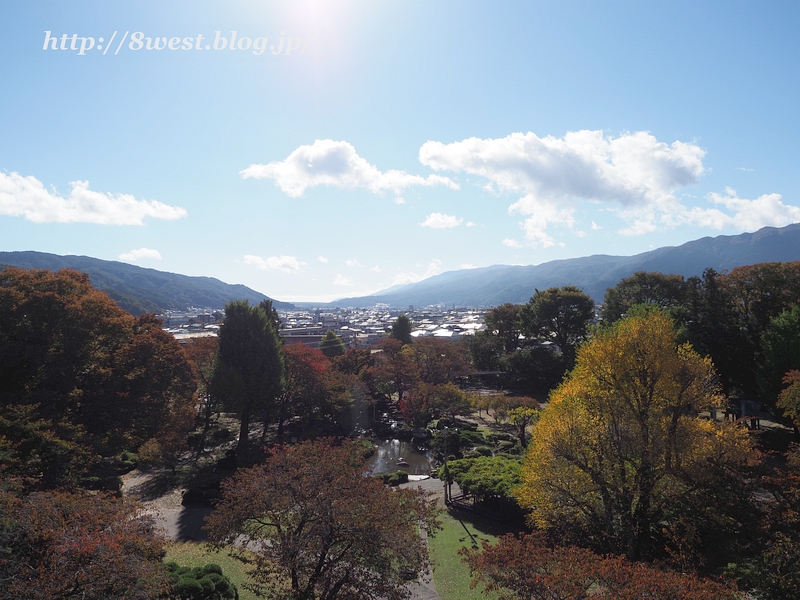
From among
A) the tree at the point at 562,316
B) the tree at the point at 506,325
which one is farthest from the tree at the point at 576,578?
the tree at the point at 506,325

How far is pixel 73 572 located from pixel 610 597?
31.3 feet

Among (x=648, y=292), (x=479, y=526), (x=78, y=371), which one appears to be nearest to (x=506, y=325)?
(x=648, y=292)

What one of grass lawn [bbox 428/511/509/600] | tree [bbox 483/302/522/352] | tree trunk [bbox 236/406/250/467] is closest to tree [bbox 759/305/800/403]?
grass lawn [bbox 428/511/509/600]

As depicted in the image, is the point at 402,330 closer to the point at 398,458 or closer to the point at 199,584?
the point at 398,458

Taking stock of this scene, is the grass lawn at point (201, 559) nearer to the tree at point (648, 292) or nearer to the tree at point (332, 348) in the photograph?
the tree at point (332, 348)

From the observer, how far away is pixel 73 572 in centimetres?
747

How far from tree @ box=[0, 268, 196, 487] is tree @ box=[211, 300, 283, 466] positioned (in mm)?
2473

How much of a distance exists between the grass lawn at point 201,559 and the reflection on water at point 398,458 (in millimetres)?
11411

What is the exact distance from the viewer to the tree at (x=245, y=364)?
25.4 m

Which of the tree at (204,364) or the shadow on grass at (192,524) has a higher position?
the tree at (204,364)

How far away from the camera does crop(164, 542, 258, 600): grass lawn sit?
45.4ft

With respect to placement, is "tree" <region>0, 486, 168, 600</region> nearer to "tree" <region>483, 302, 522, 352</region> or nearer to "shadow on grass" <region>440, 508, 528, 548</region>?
"shadow on grass" <region>440, 508, 528, 548</region>

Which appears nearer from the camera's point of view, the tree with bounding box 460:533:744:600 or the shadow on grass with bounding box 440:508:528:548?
the tree with bounding box 460:533:744:600

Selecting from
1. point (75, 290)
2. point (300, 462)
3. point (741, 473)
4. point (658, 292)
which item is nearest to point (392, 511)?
point (300, 462)
